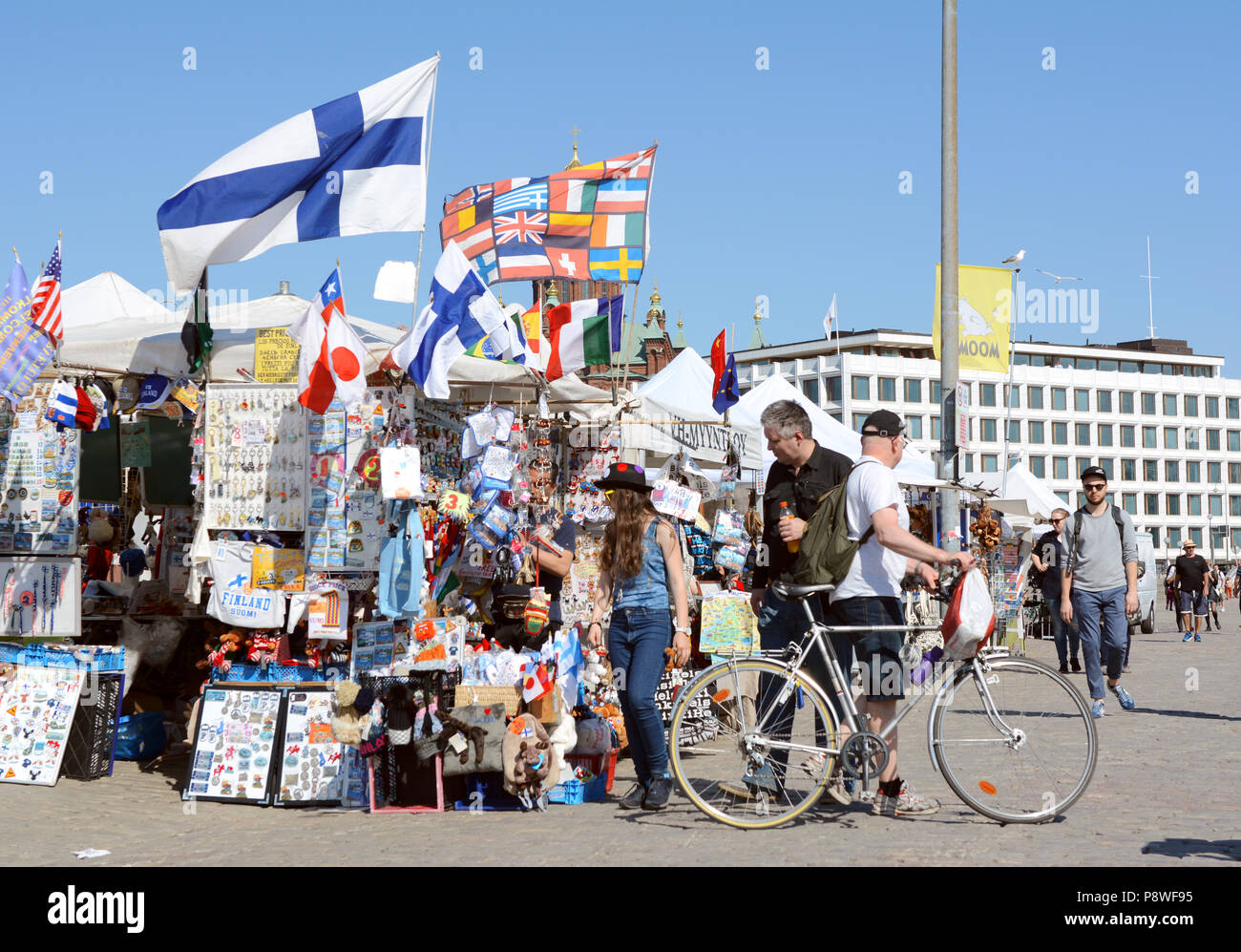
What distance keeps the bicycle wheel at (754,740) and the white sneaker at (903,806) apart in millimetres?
339

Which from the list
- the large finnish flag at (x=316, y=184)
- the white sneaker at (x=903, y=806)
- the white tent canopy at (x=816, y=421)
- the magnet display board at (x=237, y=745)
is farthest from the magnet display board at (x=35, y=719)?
the white tent canopy at (x=816, y=421)

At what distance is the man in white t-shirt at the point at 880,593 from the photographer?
272 inches

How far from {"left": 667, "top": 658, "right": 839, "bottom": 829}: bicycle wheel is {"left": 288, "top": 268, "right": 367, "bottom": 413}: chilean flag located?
9.26 feet

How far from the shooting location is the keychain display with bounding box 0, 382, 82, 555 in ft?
32.6

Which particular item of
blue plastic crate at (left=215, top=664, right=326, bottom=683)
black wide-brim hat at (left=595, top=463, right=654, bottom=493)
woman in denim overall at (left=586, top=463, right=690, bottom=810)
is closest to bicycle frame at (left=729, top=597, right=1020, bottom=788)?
woman in denim overall at (left=586, top=463, right=690, bottom=810)

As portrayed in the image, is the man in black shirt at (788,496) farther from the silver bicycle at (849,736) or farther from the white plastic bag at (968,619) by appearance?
the white plastic bag at (968,619)

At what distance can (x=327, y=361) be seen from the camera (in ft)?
27.3

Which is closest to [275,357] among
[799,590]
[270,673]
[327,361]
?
[327,361]

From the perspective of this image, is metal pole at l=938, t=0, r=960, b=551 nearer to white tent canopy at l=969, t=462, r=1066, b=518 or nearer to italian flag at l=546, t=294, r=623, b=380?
italian flag at l=546, t=294, r=623, b=380

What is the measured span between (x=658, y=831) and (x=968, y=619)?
1839 millimetres

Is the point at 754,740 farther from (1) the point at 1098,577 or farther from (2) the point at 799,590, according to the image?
(1) the point at 1098,577

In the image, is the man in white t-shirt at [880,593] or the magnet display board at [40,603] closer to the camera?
the man in white t-shirt at [880,593]
